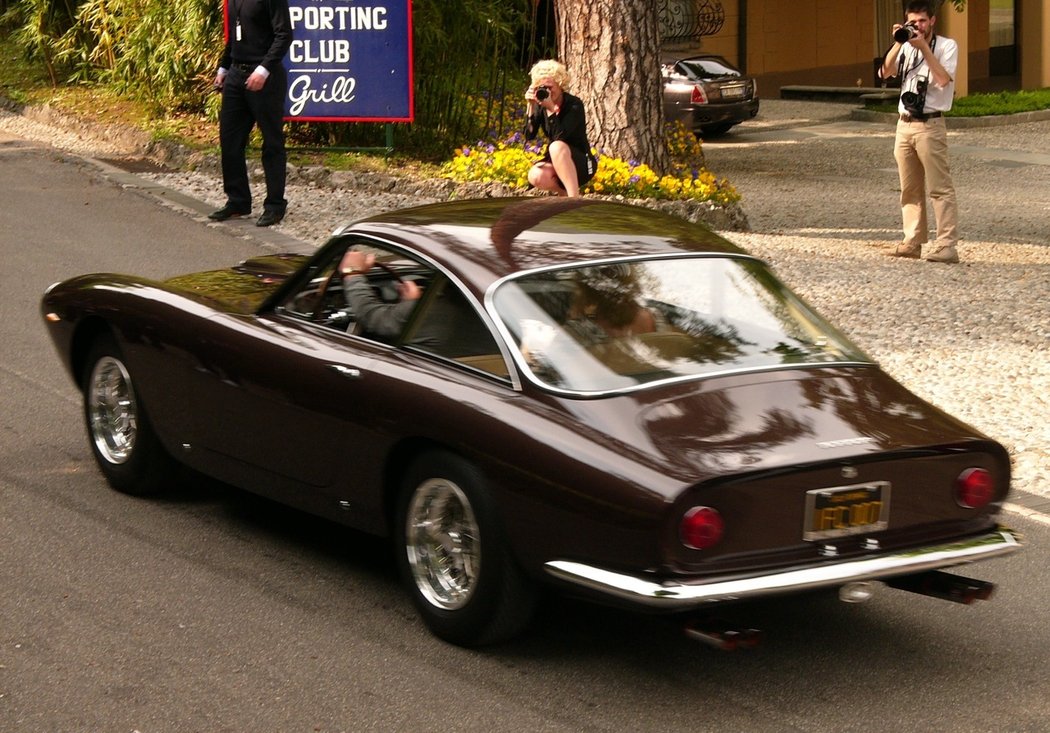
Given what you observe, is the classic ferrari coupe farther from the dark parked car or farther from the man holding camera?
the dark parked car

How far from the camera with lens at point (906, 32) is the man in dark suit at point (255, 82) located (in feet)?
15.4

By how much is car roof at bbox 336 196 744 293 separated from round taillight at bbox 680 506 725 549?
1.23 metres

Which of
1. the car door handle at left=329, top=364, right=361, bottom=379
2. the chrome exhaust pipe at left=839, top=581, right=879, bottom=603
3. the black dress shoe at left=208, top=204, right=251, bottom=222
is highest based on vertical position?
the black dress shoe at left=208, top=204, right=251, bottom=222

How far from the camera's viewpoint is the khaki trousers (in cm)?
1192

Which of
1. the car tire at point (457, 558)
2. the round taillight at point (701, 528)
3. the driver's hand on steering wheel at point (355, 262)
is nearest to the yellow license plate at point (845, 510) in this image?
the round taillight at point (701, 528)

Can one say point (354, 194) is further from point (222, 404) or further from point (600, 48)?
point (222, 404)

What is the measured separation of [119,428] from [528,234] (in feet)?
7.25

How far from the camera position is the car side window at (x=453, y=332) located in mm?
5152

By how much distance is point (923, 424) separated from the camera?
16.3ft

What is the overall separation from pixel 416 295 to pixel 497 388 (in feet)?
2.35

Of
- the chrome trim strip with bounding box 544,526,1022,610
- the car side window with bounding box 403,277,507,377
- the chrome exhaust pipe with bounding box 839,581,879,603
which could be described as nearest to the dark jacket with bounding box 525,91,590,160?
the car side window with bounding box 403,277,507,377

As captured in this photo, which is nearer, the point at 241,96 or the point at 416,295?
the point at 416,295

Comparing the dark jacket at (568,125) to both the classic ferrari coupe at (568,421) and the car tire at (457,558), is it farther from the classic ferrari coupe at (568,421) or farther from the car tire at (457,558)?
the car tire at (457,558)

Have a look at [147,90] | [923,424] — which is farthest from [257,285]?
[147,90]
